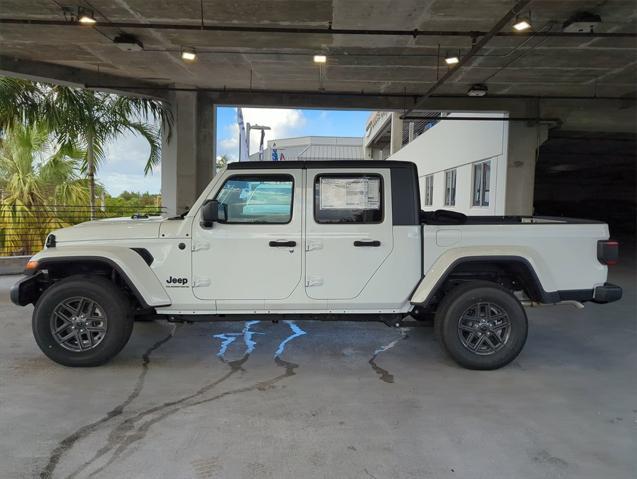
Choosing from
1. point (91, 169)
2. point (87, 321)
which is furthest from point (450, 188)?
point (87, 321)

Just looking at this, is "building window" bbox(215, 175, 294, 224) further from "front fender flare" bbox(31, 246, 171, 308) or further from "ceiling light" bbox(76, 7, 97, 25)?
"ceiling light" bbox(76, 7, 97, 25)

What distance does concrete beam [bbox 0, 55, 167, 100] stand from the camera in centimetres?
986

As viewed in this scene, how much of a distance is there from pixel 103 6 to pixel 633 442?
26.6ft

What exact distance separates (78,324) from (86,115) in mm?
8353

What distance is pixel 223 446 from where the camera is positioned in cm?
319

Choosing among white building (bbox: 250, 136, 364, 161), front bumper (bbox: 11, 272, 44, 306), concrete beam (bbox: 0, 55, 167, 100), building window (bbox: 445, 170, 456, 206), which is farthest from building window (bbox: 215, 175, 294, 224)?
white building (bbox: 250, 136, 364, 161)

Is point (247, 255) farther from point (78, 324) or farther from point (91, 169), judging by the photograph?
point (91, 169)

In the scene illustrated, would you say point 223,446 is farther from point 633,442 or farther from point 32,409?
point 633,442

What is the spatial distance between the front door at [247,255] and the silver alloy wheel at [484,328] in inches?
65.7

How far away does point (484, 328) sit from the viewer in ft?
15.2

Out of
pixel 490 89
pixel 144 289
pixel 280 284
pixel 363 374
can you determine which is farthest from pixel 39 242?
pixel 490 89

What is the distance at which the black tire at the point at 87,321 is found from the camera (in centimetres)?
449

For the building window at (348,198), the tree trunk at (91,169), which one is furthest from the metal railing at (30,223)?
the building window at (348,198)

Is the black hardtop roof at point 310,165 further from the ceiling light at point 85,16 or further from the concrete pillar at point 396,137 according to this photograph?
the concrete pillar at point 396,137
